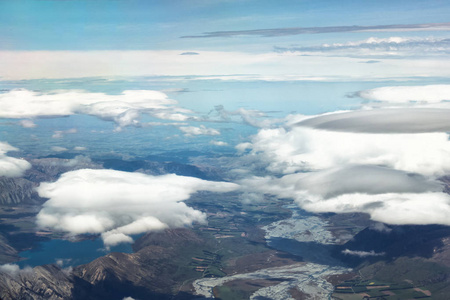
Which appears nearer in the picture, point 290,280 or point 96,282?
point 96,282

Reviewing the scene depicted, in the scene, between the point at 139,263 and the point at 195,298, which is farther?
the point at 139,263

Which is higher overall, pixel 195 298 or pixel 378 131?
pixel 378 131

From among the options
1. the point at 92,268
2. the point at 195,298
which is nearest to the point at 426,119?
the point at 195,298

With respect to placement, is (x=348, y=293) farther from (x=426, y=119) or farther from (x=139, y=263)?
(x=426, y=119)

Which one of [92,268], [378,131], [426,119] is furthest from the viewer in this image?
[92,268]

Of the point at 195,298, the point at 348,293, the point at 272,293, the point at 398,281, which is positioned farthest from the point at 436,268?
the point at 195,298

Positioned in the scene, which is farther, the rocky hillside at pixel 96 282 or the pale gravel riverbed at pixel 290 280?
the pale gravel riverbed at pixel 290 280

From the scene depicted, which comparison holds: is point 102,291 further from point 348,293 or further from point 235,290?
point 348,293

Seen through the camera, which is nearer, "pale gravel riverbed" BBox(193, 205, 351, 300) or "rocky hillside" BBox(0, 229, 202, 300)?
"rocky hillside" BBox(0, 229, 202, 300)

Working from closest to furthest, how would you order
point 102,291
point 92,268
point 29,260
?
1. point 102,291
2. point 92,268
3. point 29,260

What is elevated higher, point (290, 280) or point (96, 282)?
point (96, 282)
